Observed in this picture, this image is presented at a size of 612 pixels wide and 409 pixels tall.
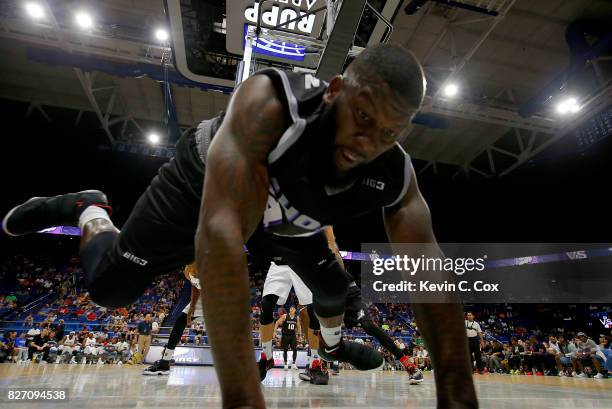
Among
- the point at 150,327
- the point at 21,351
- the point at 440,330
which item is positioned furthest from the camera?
the point at 21,351

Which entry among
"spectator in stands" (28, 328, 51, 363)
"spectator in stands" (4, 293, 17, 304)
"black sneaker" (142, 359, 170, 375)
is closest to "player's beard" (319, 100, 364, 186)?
"black sneaker" (142, 359, 170, 375)

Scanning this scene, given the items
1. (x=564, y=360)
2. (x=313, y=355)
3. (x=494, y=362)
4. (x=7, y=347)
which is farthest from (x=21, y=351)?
(x=564, y=360)

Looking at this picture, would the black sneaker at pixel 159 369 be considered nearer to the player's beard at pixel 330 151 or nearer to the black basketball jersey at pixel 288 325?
the black basketball jersey at pixel 288 325

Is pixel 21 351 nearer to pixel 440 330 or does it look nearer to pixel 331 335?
pixel 331 335

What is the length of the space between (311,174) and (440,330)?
0.61 metres

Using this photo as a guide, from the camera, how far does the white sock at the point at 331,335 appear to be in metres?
2.86

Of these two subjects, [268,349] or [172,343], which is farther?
[172,343]

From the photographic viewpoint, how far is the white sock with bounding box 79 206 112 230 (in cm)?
219

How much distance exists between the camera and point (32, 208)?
2.27 m

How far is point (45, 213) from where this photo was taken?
7.45ft

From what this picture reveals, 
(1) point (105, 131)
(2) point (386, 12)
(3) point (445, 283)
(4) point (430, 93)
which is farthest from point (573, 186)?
(1) point (105, 131)

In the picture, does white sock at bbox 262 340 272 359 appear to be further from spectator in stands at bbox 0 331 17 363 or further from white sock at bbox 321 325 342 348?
spectator in stands at bbox 0 331 17 363

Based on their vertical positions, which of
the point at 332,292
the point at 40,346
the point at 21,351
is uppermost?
the point at 332,292
